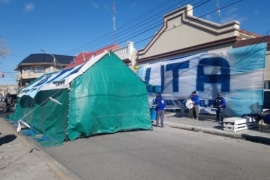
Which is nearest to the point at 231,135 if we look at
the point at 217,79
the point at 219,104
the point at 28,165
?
the point at 219,104

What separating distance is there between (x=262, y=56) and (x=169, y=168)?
28.8 feet

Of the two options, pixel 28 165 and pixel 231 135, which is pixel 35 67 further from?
pixel 28 165

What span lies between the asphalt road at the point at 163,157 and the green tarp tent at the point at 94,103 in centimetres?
74

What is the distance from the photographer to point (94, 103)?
11.4 m

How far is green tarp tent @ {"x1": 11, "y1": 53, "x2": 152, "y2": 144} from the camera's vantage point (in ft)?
35.6

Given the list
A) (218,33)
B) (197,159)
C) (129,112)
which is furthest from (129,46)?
(197,159)

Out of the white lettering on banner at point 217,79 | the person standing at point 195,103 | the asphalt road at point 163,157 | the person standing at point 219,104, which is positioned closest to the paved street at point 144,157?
the asphalt road at point 163,157

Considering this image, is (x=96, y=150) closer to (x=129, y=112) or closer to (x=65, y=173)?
(x=65, y=173)

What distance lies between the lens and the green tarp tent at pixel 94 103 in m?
10.8

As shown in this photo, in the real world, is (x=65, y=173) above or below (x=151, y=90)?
below

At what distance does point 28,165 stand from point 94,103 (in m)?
4.71

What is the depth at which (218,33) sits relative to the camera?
16.4 meters

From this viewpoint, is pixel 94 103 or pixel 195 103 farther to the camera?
pixel 195 103

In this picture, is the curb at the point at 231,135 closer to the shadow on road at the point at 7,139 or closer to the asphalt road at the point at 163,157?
the asphalt road at the point at 163,157
